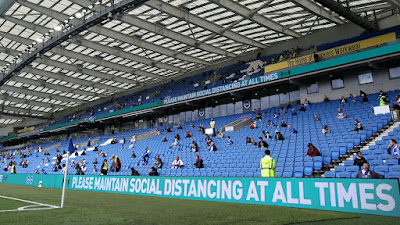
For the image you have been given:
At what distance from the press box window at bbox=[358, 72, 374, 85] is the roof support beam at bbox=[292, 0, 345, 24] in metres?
5.33

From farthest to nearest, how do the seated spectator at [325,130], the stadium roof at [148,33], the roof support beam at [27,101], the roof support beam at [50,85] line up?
the roof support beam at [27,101] → the roof support beam at [50,85] → the stadium roof at [148,33] → the seated spectator at [325,130]

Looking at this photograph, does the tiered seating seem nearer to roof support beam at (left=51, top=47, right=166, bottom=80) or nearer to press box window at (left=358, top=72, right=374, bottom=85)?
press box window at (left=358, top=72, right=374, bottom=85)

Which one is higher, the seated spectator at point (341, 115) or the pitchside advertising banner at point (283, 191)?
the seated spectator at point (341, 115)

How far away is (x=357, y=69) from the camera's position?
68.6ft

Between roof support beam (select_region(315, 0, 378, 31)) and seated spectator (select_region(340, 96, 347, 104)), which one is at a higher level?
roof support beam (select_region(315, 0, 378, 31))

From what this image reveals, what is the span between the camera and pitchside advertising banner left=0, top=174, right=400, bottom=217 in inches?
260

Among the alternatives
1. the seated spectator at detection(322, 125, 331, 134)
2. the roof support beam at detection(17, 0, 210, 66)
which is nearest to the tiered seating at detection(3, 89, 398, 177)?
the seated spectator at detection(322, 125, 331, 134)

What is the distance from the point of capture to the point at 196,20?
23.1m

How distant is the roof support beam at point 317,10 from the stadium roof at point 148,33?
0.23 feet

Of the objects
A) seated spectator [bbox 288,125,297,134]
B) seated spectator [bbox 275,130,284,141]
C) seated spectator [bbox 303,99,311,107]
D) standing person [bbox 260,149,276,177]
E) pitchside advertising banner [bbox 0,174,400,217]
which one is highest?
seated spectator [bbox 303,99,311,107]

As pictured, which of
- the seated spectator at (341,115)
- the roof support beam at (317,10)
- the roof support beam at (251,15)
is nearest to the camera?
the seated spectator at (341,115)

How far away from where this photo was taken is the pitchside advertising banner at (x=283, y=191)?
21.7 feet

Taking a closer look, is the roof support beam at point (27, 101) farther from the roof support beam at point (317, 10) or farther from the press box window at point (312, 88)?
the roof support beam at point (317, 10)

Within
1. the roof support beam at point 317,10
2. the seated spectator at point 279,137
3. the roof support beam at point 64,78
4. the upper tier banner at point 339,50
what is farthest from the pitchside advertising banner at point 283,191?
the roof support beam at point 64,78
